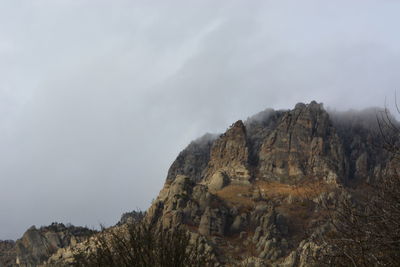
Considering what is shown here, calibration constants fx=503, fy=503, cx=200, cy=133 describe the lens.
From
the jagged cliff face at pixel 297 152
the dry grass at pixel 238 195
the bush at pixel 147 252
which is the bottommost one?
the bush at pixel 147 252

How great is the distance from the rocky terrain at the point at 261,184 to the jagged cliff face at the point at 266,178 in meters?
0.23

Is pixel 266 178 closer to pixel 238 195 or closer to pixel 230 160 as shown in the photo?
pixel 238 195

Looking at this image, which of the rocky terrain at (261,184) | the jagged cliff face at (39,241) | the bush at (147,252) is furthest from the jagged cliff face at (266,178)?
the bush at (147,252)

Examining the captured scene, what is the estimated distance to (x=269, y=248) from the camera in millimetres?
95875

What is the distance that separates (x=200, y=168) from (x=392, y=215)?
532 ft

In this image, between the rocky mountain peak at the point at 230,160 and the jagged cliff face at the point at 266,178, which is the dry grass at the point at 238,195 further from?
the rocky mountain peak at the point at 230,160

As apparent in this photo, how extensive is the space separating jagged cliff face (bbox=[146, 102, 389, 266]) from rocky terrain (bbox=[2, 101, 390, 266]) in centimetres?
23

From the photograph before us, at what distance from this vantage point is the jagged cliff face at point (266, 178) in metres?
103

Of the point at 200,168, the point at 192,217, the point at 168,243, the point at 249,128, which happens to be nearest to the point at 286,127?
the point at 249,128

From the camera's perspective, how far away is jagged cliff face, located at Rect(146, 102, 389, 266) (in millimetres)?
103188

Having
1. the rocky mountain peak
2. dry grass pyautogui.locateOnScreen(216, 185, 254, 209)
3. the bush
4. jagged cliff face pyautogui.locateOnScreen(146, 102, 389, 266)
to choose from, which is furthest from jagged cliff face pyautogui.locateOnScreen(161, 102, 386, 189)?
the bush

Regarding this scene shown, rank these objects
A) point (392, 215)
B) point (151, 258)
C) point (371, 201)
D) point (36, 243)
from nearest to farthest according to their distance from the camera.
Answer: point (392, 215) < point (371, 201) < point (151, 258) < point (36, 243)

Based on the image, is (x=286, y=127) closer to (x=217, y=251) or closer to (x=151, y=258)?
(x=217, y=251)

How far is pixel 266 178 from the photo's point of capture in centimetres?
13750
